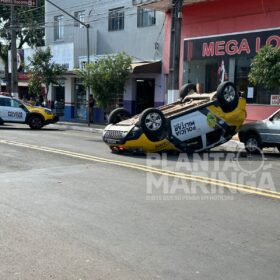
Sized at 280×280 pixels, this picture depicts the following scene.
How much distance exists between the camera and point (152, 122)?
12625mm

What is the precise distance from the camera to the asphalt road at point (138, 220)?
4668 millimetres

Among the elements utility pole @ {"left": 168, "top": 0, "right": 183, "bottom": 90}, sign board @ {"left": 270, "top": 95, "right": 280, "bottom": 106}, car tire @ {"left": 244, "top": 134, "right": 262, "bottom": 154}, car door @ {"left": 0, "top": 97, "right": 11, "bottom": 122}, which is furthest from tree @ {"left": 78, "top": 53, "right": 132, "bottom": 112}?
car tire @ {"left": 244, "top": 134, "right": 262, "bottom": 154}

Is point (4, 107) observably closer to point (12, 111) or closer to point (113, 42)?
point (12, 111)

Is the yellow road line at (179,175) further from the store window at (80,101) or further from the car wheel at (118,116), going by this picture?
the store window at (80,101)

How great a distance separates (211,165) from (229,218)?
193 inches

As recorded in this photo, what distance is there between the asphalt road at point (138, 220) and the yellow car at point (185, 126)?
4.76 feet

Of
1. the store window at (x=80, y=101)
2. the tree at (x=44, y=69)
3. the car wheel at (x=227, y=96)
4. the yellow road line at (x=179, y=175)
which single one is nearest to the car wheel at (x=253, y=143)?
the car wheel at (x=227, y=96)

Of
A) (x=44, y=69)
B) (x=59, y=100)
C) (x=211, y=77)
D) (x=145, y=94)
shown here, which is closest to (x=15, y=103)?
(x=44, y=69)

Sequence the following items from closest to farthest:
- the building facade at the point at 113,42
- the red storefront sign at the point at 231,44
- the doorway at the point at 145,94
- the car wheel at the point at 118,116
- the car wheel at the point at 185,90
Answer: the car wheel at the point at 118,116, the car wheel at the point at 185,90, the red storefront sign at the point at 231,44, the building facade at the point at 113,42, the doorway at the point at 145,94

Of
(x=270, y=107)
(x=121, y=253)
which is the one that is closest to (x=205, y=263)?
(x=121, y=253)

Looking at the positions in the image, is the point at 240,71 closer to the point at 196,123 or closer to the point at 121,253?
the point at 196,123

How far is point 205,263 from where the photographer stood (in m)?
4.78

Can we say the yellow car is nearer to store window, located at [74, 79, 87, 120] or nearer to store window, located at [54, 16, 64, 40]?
store window, located at [74, 79, 87, 120]

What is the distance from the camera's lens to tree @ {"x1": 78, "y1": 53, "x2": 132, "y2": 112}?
23719mm
